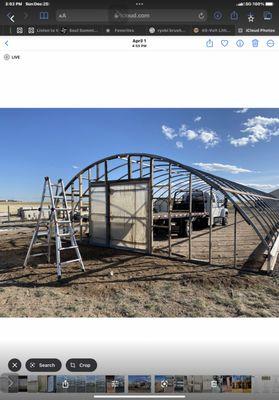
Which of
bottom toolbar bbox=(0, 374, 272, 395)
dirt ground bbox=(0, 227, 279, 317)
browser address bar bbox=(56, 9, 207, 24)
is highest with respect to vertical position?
browser address bar bbox=(56, 9, 207, 24)

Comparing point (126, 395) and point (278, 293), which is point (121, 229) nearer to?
point (278, 293)

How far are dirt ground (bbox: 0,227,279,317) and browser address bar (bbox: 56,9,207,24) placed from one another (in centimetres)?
439

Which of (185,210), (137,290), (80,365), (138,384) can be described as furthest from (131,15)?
(185,210)

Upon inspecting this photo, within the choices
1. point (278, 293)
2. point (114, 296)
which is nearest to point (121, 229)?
point (114, 296)

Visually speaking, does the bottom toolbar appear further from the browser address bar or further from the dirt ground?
the browser address bar

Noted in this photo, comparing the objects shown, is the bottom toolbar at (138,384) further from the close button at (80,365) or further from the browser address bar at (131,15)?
the browser address bar at (131,15)

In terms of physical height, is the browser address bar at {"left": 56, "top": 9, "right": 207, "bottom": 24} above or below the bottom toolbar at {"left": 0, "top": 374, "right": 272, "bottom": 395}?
above

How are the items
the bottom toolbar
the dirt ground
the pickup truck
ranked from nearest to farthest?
the bottom toolbar
the dirt ground
the pickup truck

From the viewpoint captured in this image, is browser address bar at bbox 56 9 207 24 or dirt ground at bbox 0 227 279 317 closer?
browser address bar at bbox 56 9 207 24

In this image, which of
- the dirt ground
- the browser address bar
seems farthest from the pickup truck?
the browser address bar

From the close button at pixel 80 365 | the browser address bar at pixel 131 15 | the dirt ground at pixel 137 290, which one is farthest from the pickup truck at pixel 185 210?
the close button at pixel 80 365

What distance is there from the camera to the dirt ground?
5.15m

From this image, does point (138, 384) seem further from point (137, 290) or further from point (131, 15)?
point (137, 290)

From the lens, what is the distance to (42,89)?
105 inches
